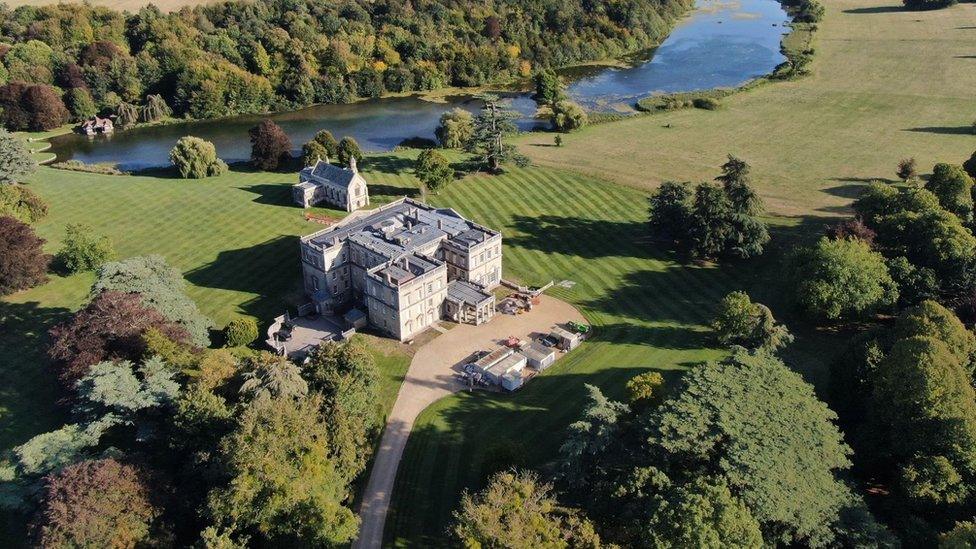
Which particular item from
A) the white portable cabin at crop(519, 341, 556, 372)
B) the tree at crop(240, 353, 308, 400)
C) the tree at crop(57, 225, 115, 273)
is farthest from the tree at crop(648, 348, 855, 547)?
the tree at crop(57, 225, 115, 273)

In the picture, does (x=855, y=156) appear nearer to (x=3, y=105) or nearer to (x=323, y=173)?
(x=323, y=173)

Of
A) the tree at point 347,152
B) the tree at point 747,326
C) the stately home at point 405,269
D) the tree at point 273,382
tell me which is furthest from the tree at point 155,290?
the tree at point 747,326

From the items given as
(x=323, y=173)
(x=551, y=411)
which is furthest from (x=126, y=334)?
(x=323, y=173)

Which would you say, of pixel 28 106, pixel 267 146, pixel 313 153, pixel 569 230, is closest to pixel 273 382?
pixel 569 230

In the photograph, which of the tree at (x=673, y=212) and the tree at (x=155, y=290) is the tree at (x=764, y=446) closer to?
the tree at (x=673, y=212)

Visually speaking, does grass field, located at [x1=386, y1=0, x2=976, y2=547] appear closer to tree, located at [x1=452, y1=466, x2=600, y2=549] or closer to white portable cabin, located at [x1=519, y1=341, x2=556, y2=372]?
white portable cabin, located at [x1=519, y1=341, x2=556, y2=372]
